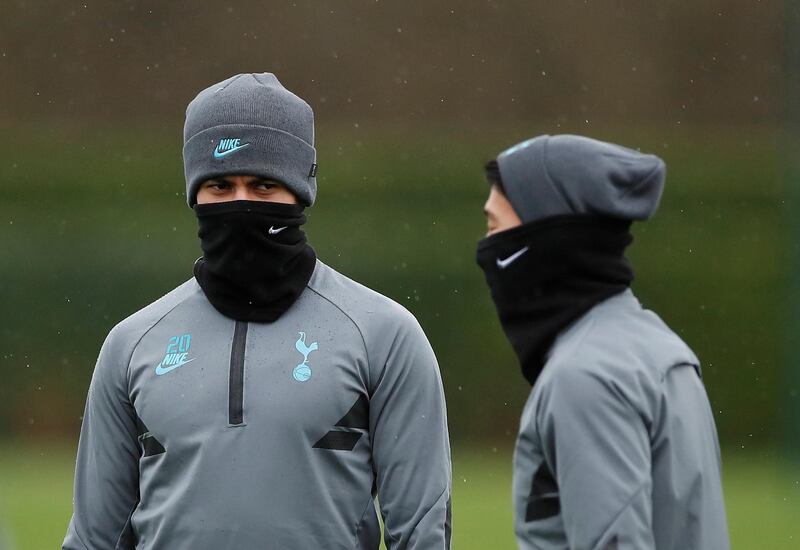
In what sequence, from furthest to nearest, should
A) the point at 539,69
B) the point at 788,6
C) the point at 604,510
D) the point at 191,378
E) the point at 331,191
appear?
1. the point at 539,69
2. the point at 331,191
3. the point at 788,6
4. the point at 191,378
5. the point at 604,510

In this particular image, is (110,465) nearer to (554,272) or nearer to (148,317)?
(148,317)

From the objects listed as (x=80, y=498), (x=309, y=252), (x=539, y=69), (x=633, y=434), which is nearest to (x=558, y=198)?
(x=633, y=434)

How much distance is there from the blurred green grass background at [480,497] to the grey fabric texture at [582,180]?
26.4 feet

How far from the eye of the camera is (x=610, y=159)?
275 cm

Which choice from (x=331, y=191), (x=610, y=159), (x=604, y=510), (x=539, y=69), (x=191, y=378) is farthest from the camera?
(x=539, y=69)

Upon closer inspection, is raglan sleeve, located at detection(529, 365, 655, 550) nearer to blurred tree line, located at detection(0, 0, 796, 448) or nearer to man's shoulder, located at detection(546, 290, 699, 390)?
man's shoulder, located at detection(546, 290, 699, 390)

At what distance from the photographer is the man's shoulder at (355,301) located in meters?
3.45

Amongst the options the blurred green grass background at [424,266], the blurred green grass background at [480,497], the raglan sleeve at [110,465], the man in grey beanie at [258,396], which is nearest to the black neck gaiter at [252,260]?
the man in grey beanie at [258,396]

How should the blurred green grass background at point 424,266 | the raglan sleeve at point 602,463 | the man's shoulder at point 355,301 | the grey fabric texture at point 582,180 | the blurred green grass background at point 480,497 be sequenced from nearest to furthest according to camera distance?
the raglan sleeve at point 602,463
the grey fabric texture at point 582,180
the man's shoulder at point 355,301
the blurred green grass background at point 480,497
the blurred green grass background at point 424,266

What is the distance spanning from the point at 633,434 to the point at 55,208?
1190 cm

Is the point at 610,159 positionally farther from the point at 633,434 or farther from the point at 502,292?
the point at 633,434

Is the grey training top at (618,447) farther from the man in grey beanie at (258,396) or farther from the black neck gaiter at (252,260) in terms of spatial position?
the black neck gaiter at (252,260)

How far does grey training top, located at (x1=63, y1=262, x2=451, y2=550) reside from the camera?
3281 mm

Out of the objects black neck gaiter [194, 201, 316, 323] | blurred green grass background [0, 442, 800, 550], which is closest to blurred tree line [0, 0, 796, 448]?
blurred green grass background [0, 442, 800, 550]
